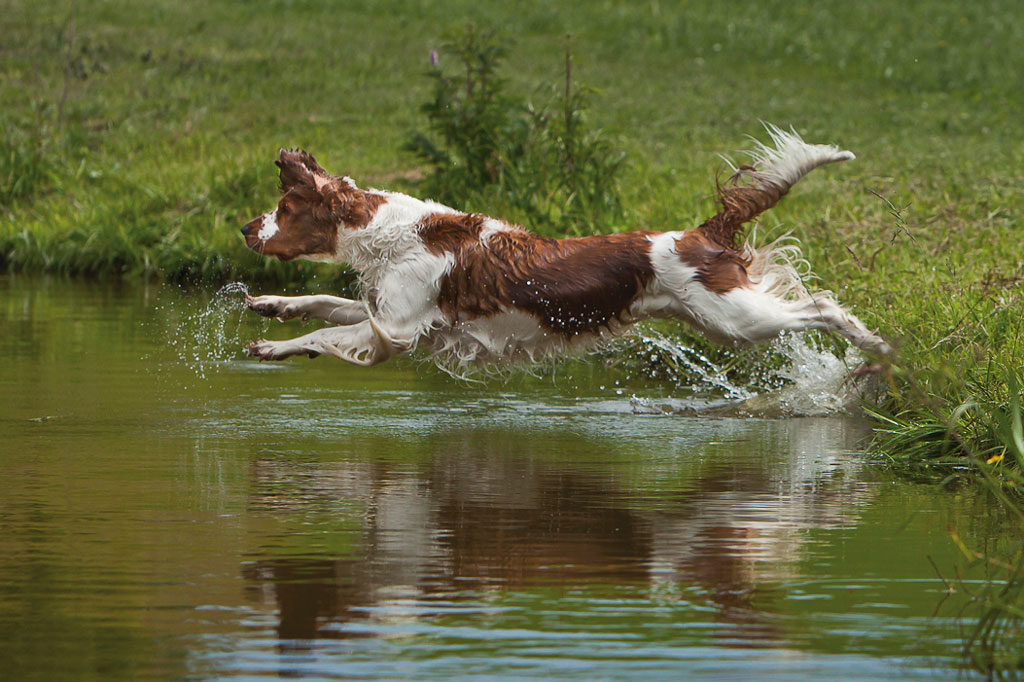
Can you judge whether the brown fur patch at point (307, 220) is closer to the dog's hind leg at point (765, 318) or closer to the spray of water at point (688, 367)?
the dog's hind leg at point (765, 318)

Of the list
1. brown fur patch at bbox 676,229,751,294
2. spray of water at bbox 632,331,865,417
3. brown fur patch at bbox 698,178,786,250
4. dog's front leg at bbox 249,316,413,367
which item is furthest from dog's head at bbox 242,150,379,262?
spray of water at bbox 632,331,865,417

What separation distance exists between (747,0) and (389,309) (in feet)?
75.8

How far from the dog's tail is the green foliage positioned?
4.83m

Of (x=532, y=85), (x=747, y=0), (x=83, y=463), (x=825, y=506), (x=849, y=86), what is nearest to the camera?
(x=825, y=506)

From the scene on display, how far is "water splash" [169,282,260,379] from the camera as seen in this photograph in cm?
1013

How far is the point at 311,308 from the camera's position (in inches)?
319

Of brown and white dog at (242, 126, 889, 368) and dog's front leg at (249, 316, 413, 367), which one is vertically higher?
brown and white dog at (242, 126, 889, 368)

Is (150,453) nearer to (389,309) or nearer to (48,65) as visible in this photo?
(389,309)

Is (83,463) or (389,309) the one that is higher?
(389,309)

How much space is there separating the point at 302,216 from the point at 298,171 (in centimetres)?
20

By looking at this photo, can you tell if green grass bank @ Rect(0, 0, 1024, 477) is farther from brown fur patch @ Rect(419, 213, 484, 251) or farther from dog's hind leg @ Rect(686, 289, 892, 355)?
brown fur patch @ Rect(419, 213, 484, 251)

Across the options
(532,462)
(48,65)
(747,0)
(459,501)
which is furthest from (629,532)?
(747,0)

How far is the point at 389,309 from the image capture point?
25.5ft

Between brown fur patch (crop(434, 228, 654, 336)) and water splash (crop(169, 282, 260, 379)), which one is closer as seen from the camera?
brown fur patch (crop(434, 228, 654, 336))
